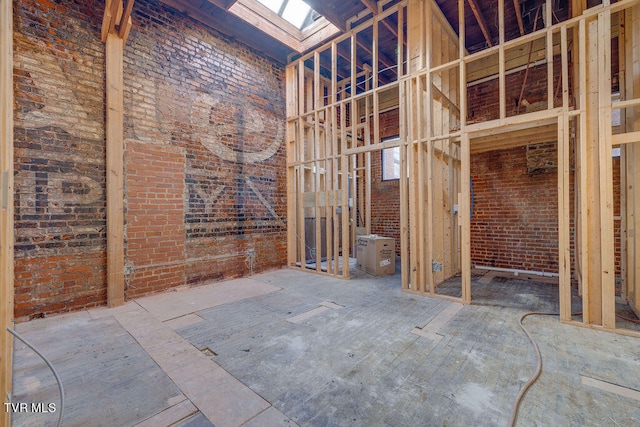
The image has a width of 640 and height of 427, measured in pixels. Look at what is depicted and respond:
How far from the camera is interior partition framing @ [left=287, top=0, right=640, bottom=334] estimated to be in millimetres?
2857

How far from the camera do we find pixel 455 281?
4.78 metres

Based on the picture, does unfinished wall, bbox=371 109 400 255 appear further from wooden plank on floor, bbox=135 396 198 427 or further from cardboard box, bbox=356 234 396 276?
wooden plank on floor, bbox=135 396 198 427

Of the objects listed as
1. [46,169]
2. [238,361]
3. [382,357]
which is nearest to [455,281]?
[382,357]

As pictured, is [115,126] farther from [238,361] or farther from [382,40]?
[382,40]

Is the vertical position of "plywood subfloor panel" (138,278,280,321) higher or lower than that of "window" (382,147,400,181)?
lower

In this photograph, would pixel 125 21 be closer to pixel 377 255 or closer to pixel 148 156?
pixel 148 156

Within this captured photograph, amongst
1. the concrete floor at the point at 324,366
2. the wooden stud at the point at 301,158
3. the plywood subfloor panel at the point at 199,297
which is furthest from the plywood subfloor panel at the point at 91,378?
the wooden stud at the point at 301,158

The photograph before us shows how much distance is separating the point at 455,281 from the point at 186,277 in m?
4.50

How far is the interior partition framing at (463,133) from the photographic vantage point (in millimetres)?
2857

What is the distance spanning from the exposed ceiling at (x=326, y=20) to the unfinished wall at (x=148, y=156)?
251 millimetres

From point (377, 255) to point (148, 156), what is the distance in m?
4.17

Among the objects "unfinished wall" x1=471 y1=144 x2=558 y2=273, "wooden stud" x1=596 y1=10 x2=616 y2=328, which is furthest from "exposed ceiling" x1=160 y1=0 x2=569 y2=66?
"unfinished wall" x1=471 y1=144 x2=558 y2=273

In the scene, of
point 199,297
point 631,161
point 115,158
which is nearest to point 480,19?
point 631,161

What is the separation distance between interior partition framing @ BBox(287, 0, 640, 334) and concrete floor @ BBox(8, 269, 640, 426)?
84 centimetres
